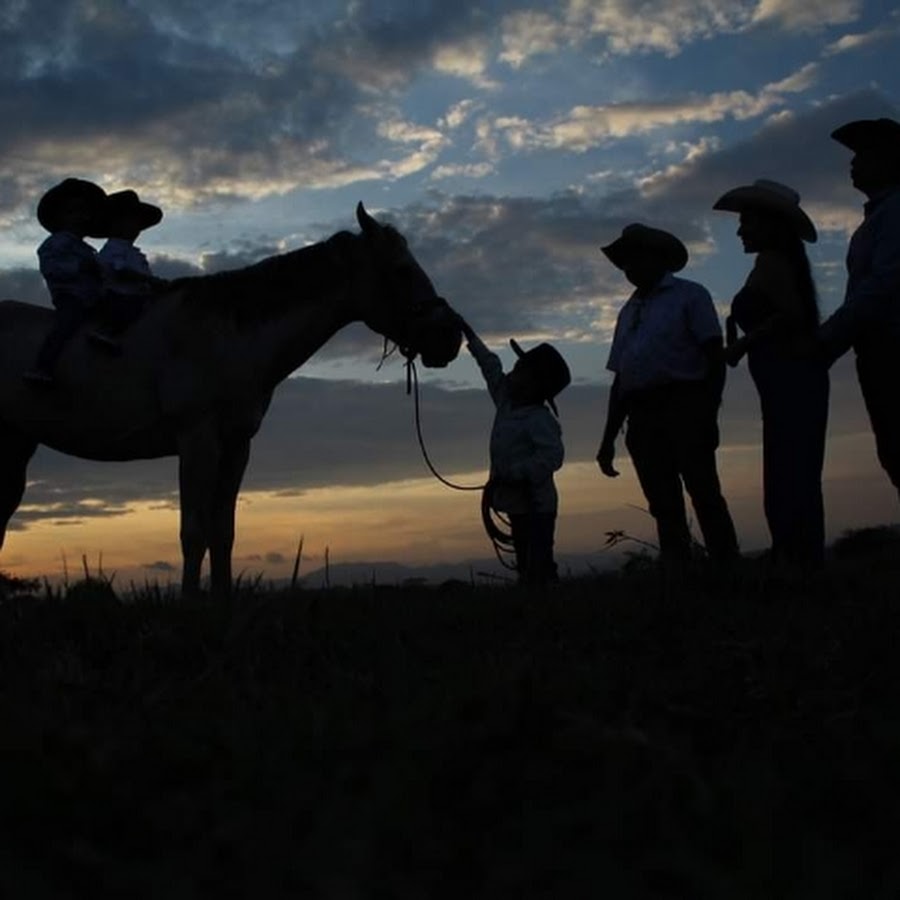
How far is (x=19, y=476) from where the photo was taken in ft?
32.5

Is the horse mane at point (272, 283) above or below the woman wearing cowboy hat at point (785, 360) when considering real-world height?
above

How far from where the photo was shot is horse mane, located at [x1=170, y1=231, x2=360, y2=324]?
335 inches

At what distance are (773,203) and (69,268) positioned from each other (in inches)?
193

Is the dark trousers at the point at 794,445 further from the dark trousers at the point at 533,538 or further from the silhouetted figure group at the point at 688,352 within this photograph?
the dark trousers at the point at 533,538

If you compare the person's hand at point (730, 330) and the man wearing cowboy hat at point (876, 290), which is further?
the person's hand at point (730, 330)

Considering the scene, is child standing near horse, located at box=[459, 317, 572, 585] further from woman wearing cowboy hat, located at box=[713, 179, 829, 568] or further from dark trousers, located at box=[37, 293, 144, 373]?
dark trousers, located at box=[37, 293, 144, 373]

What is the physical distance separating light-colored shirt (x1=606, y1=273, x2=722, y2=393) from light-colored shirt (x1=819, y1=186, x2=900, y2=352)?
3.74 ft

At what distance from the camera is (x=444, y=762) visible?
2.64 m

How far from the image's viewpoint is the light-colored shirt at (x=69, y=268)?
8.63m

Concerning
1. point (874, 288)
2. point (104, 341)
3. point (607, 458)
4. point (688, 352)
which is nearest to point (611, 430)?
point (607, 458)

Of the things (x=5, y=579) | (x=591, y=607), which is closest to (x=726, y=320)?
(x=591, y=607)

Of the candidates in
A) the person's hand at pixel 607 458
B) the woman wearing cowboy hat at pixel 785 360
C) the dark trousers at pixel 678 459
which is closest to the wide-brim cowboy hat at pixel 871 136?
the woman wearing cowboy hat at pixel 785 360

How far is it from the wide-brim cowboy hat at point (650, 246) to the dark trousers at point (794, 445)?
1255mm

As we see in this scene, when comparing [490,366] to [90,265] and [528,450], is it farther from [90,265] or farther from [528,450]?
[90,265]
